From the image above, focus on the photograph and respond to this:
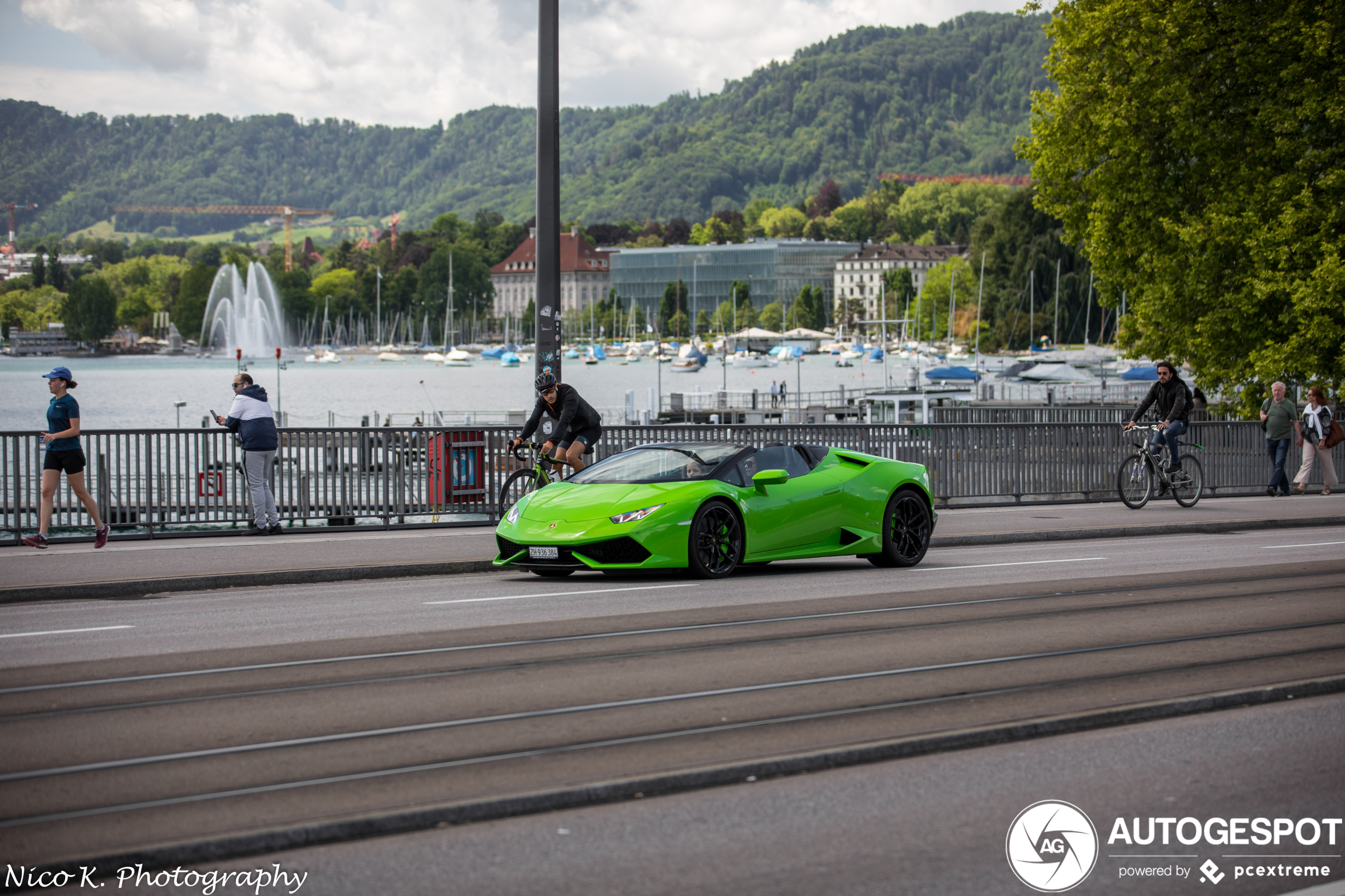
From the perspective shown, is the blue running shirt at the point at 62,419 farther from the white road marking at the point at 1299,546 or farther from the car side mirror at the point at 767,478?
the white road marking at the point at 1299,546

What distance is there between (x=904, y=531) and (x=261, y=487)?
27.0 ft

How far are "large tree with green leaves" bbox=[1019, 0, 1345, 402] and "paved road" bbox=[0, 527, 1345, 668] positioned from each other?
49.3ft

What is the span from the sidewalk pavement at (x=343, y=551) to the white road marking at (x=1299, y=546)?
6.53 feet

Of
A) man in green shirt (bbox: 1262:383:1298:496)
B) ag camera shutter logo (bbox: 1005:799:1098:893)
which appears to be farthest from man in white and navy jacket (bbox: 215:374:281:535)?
man in green shirt (bbox: 1262:383:1298:496)

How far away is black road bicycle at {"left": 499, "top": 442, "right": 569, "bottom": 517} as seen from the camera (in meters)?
16.1

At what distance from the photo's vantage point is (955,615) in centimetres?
1051

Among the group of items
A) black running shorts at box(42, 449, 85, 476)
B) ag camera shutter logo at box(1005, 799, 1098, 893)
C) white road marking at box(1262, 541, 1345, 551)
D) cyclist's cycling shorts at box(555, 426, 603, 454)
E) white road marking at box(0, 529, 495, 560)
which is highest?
cyclist's cycling shorts at box(555, 426, 603, 454)

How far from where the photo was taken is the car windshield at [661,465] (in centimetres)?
1297

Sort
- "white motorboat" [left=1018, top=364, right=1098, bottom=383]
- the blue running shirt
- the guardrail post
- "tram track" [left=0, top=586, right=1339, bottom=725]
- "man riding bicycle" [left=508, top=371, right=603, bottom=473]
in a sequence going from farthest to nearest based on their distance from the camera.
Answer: "white motorboat" [left=1018, top=364, right=1098, bottom=383], the guardrail post, "man riding bicycle" [left=508, top=371, right=603, bottom=473], the blue running shirt, "tram track" [left=0, top=586, right=1339, bottom=725]

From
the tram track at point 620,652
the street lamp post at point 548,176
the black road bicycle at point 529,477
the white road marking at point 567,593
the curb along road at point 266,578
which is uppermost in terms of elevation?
the street lamp post at point 548,176

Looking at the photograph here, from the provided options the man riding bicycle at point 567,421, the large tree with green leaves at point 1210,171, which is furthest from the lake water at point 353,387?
the man riding bicycle at point 567,421

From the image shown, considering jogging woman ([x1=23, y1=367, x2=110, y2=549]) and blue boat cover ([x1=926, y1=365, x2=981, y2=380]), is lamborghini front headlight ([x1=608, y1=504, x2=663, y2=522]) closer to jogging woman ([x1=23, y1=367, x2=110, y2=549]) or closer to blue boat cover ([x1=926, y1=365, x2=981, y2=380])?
jogging woman ([x1=23, y1=367, x2=110, y2=549])

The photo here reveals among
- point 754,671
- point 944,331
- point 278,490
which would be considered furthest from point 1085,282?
point 754,671

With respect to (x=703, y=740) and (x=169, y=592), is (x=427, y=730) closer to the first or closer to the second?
(x=703, y=740)
